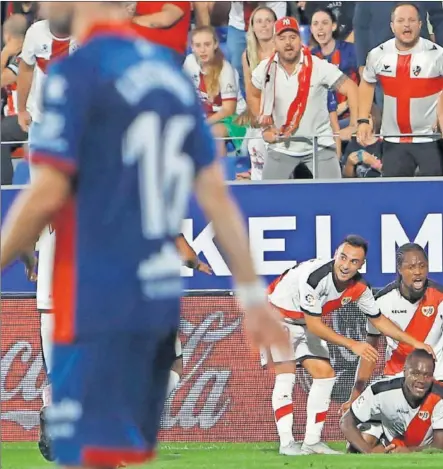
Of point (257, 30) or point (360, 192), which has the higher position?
point (257, 30)

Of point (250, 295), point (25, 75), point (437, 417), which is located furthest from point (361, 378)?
point (250, 295)

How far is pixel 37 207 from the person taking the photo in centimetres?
347

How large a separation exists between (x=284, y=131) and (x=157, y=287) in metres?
8.26

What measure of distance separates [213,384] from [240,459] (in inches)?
47.1

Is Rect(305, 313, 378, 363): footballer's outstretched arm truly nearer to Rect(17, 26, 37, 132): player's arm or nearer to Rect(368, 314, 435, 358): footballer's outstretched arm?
Rect(368, 314, 435, 358): footballer's outstretched arm

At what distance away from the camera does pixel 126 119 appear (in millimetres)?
3545

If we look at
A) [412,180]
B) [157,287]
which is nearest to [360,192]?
[412,180]

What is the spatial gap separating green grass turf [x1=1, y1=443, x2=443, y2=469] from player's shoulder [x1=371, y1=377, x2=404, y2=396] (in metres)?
0.54

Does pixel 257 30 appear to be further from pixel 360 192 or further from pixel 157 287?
pixel 157 287

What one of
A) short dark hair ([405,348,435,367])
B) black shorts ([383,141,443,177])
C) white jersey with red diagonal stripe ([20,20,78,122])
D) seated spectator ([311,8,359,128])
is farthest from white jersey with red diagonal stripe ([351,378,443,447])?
white jersey with red diagonal stripe ([20,20,78,122])

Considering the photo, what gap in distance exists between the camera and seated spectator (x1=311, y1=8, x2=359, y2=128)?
41.0 ft

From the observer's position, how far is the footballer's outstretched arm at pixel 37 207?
3471 mm

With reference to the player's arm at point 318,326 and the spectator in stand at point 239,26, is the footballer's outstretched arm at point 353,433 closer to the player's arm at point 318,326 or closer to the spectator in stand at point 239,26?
the player's arm at point 318,326

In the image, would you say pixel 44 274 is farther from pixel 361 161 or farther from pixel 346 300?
pixel 361 161
